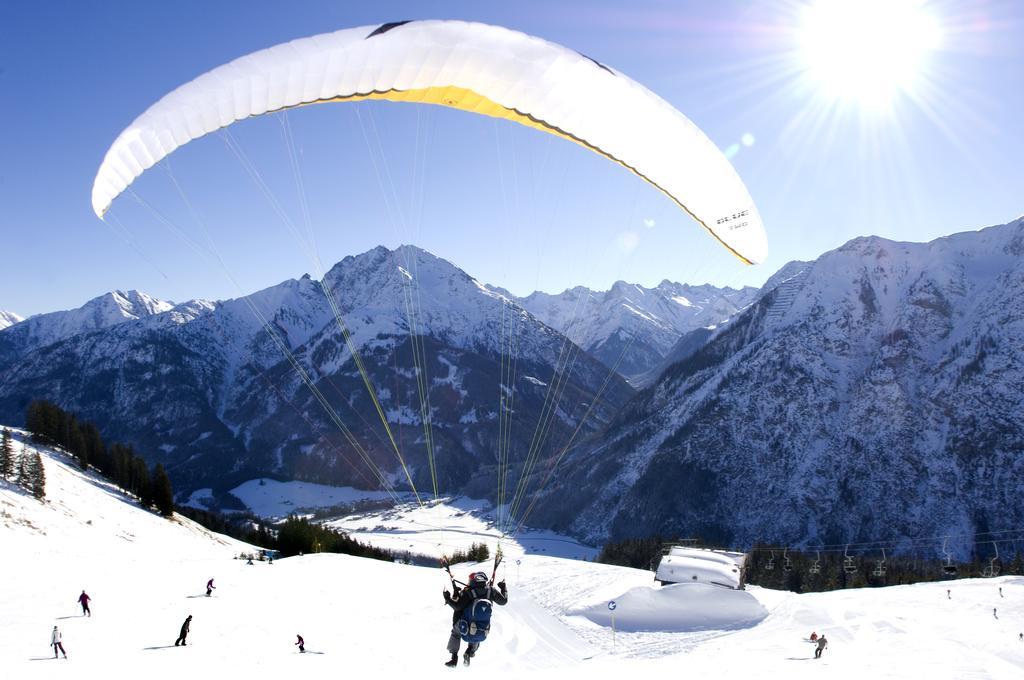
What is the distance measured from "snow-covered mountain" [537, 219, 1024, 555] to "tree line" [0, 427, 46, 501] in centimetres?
10939

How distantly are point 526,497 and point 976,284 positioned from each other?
130 metres

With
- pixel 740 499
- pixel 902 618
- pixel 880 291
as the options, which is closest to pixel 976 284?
pixel 880 291

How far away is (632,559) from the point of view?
265 ft

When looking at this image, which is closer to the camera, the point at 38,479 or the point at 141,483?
the point at 38,479

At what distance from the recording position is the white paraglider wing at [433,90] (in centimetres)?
1112

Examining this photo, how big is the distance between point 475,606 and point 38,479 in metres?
49.5

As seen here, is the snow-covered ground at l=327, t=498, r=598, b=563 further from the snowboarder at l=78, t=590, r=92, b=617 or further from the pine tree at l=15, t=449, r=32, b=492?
the snowboarder at l=78, t=590, r=92, b=617

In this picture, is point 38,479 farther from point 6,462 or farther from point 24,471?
point 6,462

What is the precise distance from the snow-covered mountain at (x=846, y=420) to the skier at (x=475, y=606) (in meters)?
124

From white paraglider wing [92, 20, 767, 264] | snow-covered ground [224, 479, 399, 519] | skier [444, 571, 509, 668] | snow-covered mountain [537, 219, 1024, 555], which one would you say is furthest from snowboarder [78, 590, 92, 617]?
snow-covered ground [224, 479, 399, 519]

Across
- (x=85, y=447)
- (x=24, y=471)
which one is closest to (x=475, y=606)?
(x=24, y=471)

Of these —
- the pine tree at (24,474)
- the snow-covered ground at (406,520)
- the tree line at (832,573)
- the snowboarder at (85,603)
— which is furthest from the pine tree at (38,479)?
the tree line at (832,573)

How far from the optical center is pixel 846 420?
454 ft

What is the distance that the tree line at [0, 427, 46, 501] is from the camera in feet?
145
